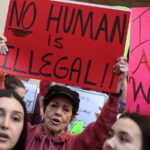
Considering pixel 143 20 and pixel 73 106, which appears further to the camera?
pixel 73 106

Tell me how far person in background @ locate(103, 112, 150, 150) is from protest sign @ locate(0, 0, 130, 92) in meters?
0.45

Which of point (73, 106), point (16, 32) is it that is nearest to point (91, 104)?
point (73, 106)

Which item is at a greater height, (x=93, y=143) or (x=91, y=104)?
(x=91, y=104)

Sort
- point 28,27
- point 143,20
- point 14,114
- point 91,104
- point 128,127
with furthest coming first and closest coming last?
point 91,104 → point 28,27 → point 143,20 → point 14,114 → point 128,127

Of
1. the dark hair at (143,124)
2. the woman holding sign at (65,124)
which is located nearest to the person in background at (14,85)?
the woman holding sign at (65,124)

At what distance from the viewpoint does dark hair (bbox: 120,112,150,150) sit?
210 cm

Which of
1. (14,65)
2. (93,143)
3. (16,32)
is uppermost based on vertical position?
(16,32)

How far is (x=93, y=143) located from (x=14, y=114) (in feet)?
1.72

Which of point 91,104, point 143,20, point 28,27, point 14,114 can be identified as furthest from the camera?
point 91,104

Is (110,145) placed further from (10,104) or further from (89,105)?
(89,105)

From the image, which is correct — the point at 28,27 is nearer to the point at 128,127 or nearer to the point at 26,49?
the point at 26,49

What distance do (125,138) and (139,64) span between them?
1.86 feet

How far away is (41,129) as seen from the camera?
8.75 ft

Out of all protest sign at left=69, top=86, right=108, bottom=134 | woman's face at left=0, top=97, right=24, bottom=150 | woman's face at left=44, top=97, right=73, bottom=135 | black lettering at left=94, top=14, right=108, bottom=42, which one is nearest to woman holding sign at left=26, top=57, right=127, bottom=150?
woman's face at left=44, top=97, right=73, bottom=135
